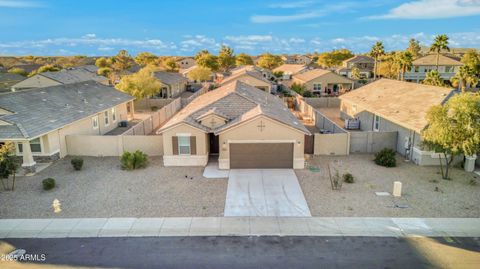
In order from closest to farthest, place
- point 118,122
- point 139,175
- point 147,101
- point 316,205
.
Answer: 1. point 316,205
2. point 139,175
3. point 118,122
4. point 147,101

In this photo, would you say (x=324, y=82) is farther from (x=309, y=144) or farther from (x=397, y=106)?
(x=309, y=144)

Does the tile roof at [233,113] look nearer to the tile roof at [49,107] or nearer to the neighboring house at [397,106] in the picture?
the neighboring house at [397,106]

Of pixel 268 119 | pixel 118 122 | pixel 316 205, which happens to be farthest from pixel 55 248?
pixel 118 122

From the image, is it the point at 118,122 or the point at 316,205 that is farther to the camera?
the point at 118,122

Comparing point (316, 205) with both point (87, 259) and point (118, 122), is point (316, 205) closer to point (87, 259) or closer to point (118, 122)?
point (87, 259)

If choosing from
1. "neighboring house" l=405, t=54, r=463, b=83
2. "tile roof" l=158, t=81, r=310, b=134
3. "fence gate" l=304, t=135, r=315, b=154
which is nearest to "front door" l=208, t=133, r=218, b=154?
"tile roof" l=158, t=81, r=310, b=134

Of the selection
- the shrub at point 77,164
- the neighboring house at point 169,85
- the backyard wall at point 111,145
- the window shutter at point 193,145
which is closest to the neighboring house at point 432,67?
the neighboring house at point 169,85
